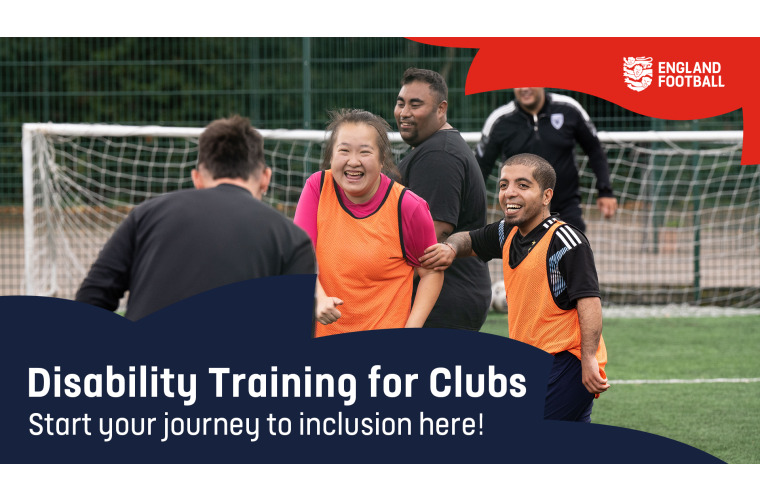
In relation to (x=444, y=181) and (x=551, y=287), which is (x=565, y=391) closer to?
(x=551, y=287)

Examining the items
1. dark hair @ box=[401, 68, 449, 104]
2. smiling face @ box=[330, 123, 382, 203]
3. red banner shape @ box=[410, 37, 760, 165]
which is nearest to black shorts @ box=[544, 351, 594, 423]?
smiling face @ box=[330, 123, 382, 203]

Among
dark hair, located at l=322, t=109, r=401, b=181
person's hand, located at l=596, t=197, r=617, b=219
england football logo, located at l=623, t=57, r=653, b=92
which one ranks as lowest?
person's hand, located at l=596, t=197, r=617, b=219

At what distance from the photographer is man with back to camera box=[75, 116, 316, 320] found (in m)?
3.04

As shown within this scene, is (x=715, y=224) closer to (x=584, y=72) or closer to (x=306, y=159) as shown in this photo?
(x=306, y=159)

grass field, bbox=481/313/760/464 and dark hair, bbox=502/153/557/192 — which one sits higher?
dark hair, bbox=502/153/557/192

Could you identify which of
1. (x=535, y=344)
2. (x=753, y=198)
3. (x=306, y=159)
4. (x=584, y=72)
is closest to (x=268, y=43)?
(x=306, y=159)

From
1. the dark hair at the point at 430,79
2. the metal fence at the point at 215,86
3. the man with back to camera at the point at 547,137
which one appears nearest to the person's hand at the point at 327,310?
the dark hair at the point at 430,79

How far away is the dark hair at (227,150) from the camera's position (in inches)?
122

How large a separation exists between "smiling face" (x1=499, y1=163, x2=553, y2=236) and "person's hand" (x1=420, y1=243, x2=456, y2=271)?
0.90ft

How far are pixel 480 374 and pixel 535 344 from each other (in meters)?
0.33

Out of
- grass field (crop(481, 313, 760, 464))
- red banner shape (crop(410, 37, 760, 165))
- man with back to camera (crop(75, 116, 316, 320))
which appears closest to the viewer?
man with back to camera (crop(75, 116, 316, 320))

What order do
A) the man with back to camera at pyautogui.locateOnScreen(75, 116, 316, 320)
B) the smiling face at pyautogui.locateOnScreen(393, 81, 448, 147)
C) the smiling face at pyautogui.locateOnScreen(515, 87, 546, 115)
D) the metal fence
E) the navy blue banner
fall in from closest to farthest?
the man with back to camera at pyautogui.locateOnScreen(75, 116, 316, 320), the navy blue banner, the smiling face at pyautogui.locateOnScreen(393, 81, 448, 147), the smiling face at pyautogui.locateOnScreen(515, 87, 546, 115), the metal fence

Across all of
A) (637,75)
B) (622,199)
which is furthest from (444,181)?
(622,199)

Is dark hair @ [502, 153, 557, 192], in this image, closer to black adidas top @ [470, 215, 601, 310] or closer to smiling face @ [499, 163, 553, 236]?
smiling face @ [499, 163, 553, 236]
